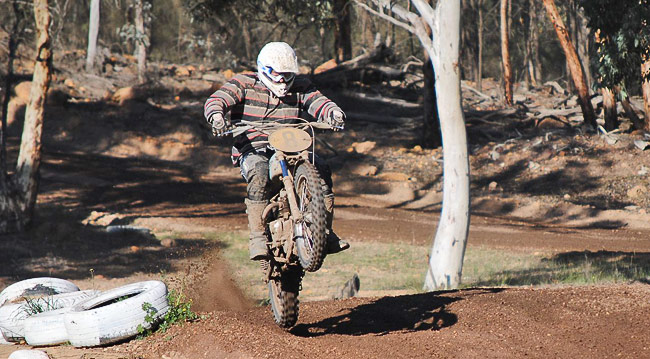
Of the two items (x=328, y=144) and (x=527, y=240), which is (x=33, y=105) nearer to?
(x=527, y=240)

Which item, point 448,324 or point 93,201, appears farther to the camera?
point 93,201

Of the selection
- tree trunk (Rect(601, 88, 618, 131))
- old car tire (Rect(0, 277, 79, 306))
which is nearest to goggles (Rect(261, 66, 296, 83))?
old car tire (Rect(0, 277, 79, 306))

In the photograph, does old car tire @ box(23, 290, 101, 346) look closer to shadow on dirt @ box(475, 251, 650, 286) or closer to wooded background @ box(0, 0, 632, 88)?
shadow on dirt @ box(475, 251, 650, 286)

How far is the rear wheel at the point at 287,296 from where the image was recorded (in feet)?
24.7

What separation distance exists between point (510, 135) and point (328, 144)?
7106 mm

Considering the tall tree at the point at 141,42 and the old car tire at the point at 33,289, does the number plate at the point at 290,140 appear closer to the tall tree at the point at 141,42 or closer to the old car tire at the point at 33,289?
the old car tire at the point at 33,289

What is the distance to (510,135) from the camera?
30.7 meters

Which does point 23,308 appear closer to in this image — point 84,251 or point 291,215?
point 291,215

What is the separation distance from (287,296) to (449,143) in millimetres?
5737

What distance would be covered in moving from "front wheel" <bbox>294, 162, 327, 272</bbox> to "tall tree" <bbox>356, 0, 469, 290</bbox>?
589cm

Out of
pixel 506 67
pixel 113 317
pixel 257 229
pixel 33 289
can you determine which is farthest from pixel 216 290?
pixel 506 67

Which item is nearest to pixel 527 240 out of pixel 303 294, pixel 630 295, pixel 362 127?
pixel 303 294

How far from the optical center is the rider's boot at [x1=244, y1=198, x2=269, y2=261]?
720 cm

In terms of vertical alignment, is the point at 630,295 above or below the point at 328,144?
below
